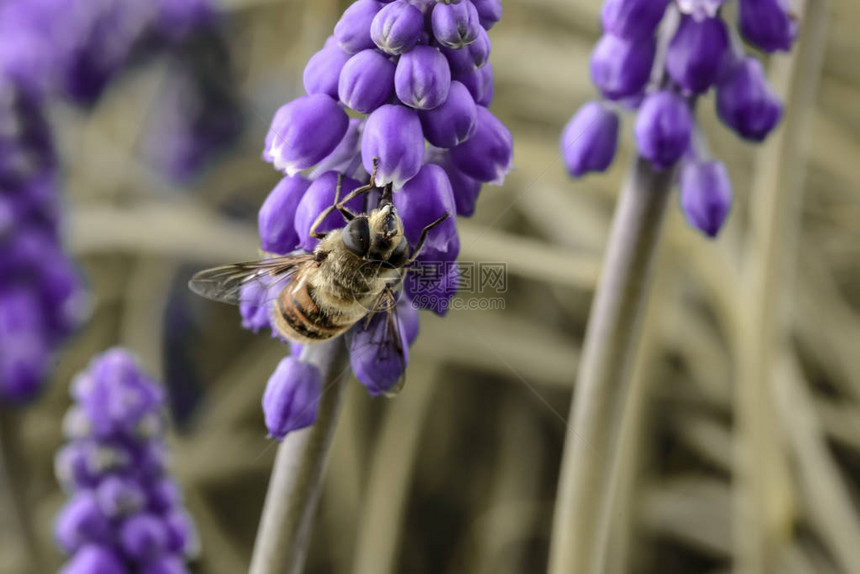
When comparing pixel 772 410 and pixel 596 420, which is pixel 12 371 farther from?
pixel 772 410

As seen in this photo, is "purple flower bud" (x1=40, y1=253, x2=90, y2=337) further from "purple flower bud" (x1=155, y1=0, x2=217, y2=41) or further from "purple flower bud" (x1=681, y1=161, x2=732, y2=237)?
"purple flower bud" (x1=681, y1=161, x2=732, y2=237)

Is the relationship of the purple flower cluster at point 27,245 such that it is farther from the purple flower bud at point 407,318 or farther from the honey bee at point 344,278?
the purple flower bud at point 407,318

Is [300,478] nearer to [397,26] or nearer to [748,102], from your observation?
[397,26]

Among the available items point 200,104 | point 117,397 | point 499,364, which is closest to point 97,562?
point 117,397

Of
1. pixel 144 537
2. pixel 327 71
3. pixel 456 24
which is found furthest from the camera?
pixel 144 537

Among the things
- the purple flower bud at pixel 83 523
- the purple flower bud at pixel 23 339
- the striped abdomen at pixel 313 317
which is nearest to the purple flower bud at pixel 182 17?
the purple flower bud at pixel 23 339

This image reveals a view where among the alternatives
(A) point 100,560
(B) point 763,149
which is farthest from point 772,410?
(A) point 100,560
